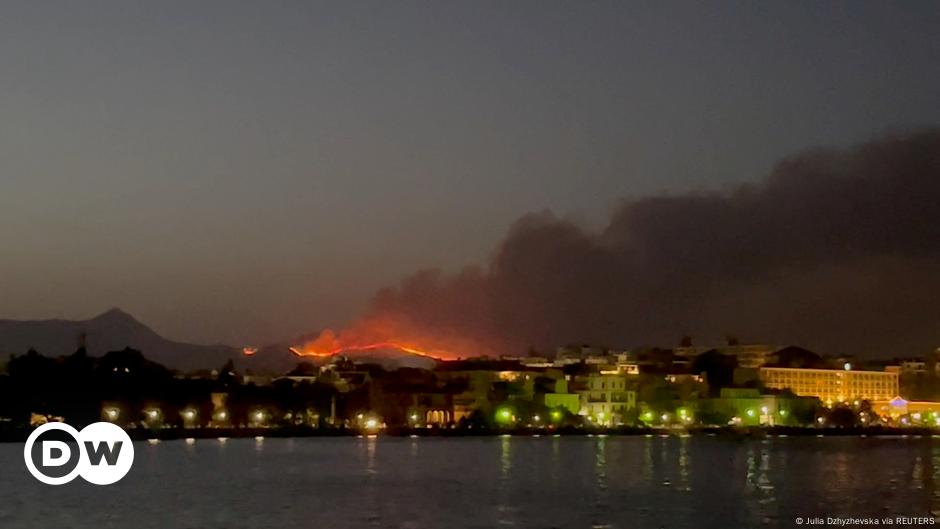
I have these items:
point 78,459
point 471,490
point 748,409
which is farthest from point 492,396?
point 471,490

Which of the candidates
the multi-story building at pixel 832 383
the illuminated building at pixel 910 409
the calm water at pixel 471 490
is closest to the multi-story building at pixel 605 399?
the multi-story building at pixel 832 383

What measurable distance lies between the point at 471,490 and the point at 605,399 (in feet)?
193

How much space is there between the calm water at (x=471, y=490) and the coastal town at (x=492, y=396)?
17134 mm

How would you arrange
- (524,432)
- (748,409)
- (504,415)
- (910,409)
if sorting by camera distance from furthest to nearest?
(910,409)
(748,409)
(504,415)
(524,432)

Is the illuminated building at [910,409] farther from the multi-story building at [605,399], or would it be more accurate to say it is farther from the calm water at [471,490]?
the calm water at [471,490]

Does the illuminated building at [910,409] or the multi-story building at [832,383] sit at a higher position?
the multi-story building at [832,383]

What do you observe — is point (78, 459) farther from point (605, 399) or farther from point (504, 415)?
point (605, 399)

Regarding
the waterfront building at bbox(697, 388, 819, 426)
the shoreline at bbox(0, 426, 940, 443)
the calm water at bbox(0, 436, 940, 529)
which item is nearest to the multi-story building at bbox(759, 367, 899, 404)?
the waterfront building at bbox(697, 388, 819, 426)

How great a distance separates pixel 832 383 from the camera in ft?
385

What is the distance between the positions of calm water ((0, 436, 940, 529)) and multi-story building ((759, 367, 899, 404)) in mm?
48830

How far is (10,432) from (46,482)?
3183cm

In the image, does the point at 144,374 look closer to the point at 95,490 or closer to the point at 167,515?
the point at 95,490

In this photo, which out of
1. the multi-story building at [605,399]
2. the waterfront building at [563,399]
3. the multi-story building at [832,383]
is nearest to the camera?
the waterfront building at [563,399]

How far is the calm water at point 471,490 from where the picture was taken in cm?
3281
